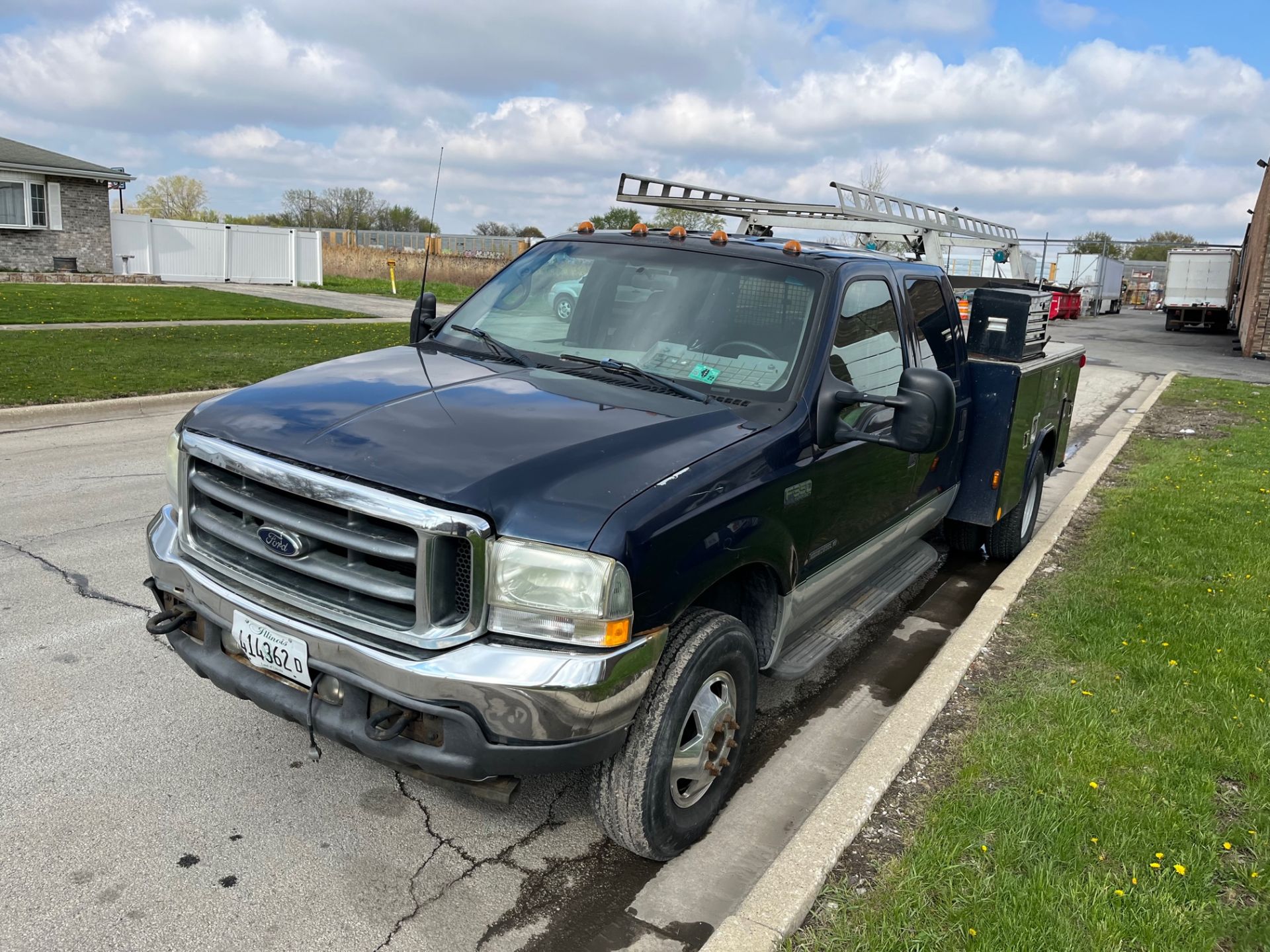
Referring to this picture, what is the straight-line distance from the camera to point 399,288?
118 ft

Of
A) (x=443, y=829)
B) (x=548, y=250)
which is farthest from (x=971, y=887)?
(x=548, y=250)

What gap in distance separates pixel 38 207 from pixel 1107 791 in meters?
34.6

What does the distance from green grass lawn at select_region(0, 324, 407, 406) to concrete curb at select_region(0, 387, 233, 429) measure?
0.19m

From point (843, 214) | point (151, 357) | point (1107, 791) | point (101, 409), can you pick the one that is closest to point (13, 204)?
point (151, 357)

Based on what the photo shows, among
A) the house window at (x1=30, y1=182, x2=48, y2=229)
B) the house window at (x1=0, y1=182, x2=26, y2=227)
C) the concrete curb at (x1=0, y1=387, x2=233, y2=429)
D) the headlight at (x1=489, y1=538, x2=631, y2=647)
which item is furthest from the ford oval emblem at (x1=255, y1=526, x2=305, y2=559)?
the house window at (x1=30, y1=182, x2=48, y2=229)

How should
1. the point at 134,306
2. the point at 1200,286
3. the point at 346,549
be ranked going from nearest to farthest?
1. the point at 346,549
2. the point at 134,306
3. the point at 1200,286

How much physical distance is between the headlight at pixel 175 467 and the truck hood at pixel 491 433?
79 millimetres

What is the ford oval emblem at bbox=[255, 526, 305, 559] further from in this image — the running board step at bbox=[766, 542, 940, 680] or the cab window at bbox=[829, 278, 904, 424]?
the cab window at bbox=[829, 278, 904, 424]

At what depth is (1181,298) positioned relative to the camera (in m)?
40.5

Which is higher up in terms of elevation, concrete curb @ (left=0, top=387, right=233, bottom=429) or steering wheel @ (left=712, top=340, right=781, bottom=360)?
steering wheel @ (left=712, top=340, right=781, bottom=360)

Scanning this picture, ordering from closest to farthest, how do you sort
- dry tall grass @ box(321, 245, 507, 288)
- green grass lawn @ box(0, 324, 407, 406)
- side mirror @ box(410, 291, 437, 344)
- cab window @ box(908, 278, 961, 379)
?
side mirror @ box(410, 291, 437, 344), cab window @ box(908, 278, 961, 379), green grass lawn @ box(0, 324, 407, 406), dry tall grass @ box(321, 245, 507, 288)

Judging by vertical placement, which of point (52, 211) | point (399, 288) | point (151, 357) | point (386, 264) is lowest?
point (151, 357)

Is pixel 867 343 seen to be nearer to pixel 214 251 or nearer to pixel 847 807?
pixel 847 807

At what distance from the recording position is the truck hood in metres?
2.62
